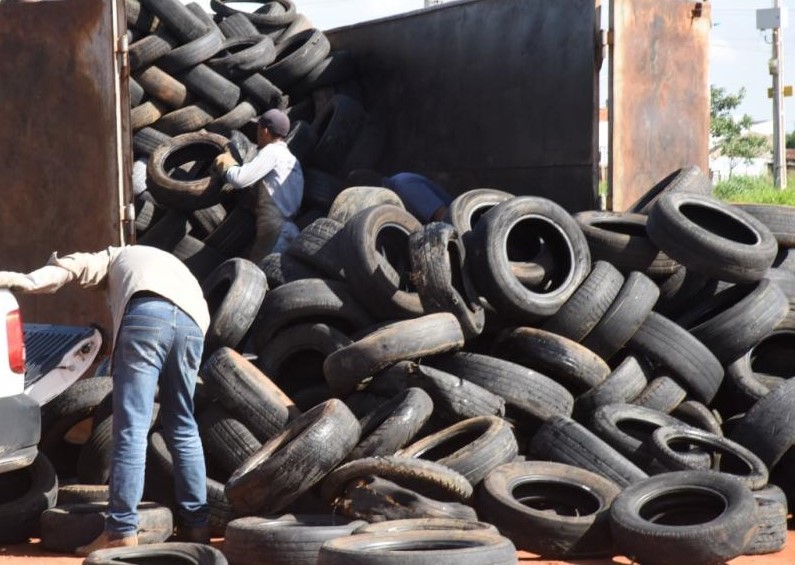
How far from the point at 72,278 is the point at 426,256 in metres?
2.52

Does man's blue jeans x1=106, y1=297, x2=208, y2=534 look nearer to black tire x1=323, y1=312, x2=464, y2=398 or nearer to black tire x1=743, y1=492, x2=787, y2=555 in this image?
black tire x1=323, y1=312, x2=464, y2=398

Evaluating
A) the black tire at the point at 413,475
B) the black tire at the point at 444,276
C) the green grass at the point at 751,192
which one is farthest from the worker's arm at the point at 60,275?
the green grass at the point at 751,192

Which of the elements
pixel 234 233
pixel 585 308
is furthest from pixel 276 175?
pixel 585 308

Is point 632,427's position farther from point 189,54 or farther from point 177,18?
point 177,18

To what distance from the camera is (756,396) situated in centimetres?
800

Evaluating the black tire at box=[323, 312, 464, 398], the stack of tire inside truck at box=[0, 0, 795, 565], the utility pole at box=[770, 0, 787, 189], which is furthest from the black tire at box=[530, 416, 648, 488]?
the utility pole at box=[770, 0, 787, 189]

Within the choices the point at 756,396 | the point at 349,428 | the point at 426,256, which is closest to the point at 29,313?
the point at 426,256

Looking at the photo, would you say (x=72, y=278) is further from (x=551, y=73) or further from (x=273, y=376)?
(x=551, y=73)

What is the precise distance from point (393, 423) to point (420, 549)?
1320mm

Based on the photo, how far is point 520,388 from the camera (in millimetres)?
7477

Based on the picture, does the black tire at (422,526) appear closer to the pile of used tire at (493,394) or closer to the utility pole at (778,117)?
the pile of used tire at (493,394)

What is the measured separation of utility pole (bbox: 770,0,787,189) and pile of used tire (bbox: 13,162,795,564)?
28801 millimetres

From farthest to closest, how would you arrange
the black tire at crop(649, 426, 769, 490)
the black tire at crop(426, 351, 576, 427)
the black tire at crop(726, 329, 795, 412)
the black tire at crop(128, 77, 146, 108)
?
the black tire at crop(128, 77, 146, 108) < the black tire at crop(726, 329, 795, 412) < the black tire at crop(426, 351, 576, 427) < the black tire at crop(649, 426, 769, 490)

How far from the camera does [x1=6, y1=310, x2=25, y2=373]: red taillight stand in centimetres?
588
